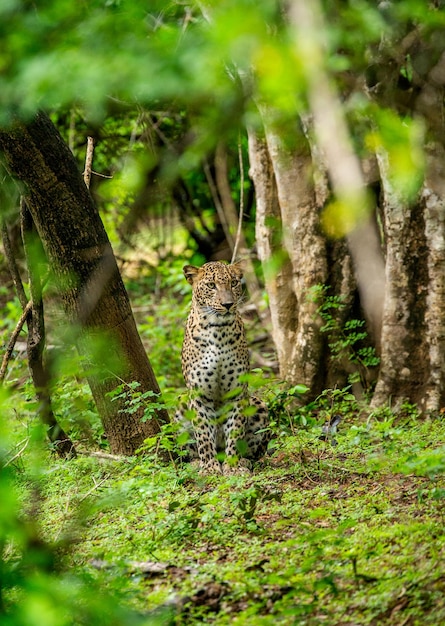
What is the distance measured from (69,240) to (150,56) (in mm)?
3873

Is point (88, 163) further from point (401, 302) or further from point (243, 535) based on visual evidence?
point (243, 535)

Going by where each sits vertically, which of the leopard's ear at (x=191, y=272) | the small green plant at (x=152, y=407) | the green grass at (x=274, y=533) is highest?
the leopard's ear at (x=191, y=272)

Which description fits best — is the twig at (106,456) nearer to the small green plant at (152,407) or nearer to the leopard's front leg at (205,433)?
the small green plant at (152,407)

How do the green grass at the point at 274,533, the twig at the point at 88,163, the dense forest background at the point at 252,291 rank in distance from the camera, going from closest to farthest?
the dense forest background at the point at 252,291
the green grass at the point at 274,533
the twig at the point at 88,163

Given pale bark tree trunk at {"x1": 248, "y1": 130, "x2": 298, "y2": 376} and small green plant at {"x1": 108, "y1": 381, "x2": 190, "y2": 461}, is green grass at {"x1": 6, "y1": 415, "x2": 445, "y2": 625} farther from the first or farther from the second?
pale bark tree trunk at {"x1": 248, "y1": 130, "x2": 298, "y2": 376}

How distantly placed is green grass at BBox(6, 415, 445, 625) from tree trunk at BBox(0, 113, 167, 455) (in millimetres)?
455

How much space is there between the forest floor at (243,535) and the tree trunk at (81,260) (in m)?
0.40

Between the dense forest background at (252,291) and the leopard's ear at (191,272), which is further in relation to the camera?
the leopard's ear at (191,272)

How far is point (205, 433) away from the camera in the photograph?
7.80m

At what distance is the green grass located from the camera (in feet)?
13.7

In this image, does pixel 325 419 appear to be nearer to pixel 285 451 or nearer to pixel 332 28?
pixel 285 451

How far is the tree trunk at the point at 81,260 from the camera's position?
700 cm

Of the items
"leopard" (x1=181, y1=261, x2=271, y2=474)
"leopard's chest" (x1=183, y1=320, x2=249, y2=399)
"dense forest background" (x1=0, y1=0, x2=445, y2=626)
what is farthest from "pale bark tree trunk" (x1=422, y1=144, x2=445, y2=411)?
"leopard's chest" (x1=183, y1=320, x2=249, y2=399)

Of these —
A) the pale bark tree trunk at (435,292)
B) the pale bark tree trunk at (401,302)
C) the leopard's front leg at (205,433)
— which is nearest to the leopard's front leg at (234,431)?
the leopard's front leg at (205,433)
